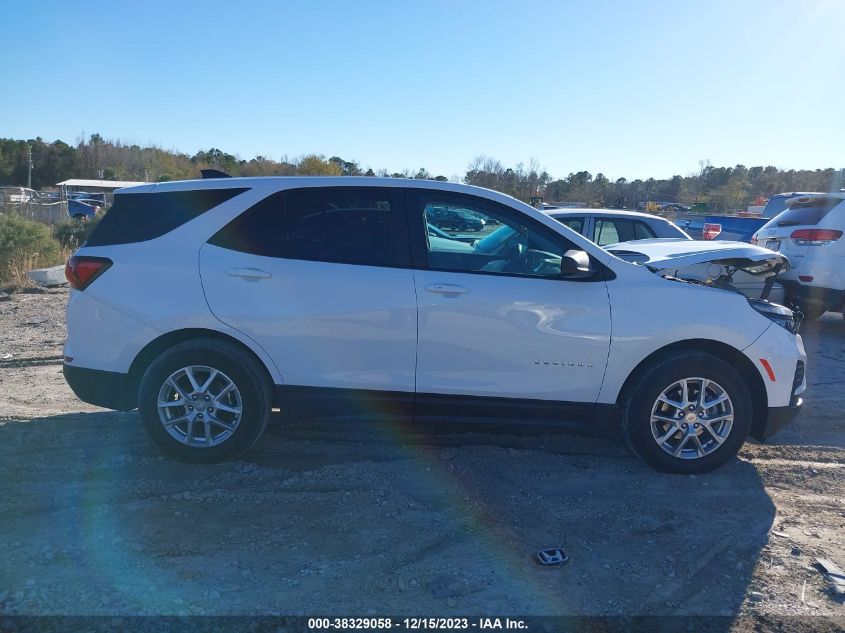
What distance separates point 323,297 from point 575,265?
1669 millimetres

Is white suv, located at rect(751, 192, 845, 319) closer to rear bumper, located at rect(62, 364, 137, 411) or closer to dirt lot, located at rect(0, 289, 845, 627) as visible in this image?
dirt lot, located at rect(0, 289, 845, 627)

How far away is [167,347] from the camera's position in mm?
4664

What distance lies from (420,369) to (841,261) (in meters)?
7.40

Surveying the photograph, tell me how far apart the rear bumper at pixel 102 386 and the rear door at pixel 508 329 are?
2.02 metres

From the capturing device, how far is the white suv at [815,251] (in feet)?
30.3

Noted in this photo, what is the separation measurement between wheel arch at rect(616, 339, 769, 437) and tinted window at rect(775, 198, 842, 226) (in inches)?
236

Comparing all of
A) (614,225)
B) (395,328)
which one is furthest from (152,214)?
(614,225)

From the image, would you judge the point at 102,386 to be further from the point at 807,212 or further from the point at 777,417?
the point at 807,212

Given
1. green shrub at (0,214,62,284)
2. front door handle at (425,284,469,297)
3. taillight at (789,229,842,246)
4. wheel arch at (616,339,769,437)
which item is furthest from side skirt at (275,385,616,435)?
green shrub at (0,214,62,284)

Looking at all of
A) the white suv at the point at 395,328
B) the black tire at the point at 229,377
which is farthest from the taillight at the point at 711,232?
the black tire at the point at 229,377

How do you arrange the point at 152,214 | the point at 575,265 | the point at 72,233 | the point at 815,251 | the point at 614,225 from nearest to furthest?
the point at 575,265 < the point at 152,214 < the point at 815,251 < the point at 614,225 < the point at 72,233

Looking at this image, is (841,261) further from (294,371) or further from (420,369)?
(294,371)

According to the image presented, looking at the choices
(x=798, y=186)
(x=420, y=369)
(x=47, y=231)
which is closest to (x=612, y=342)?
(x=420, y=369)

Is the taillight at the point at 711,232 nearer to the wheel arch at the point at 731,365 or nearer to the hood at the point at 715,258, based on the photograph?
the hood at the point at 715,258
